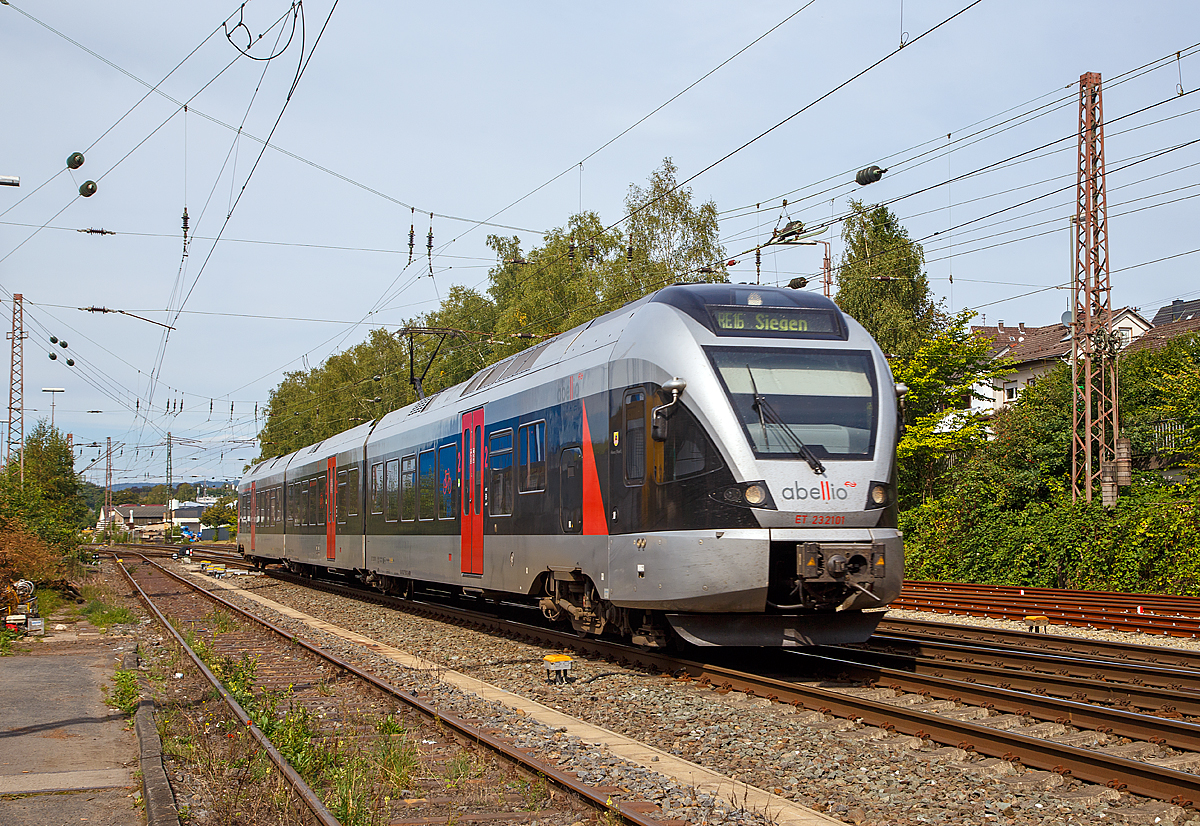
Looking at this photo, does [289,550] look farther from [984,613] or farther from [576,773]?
[576,773]

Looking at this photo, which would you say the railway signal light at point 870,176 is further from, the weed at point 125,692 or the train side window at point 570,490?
the weed at point 125,692

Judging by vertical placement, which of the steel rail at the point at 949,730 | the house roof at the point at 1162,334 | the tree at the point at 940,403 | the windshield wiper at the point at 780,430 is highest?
the house roof at the point at 1162,334

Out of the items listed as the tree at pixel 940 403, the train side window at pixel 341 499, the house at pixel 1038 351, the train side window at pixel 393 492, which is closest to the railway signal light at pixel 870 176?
the train side window at pixel 393 492

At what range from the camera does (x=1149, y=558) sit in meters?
19.6

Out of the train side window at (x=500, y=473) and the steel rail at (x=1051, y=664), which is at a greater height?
the train side window at (x=500, y=473)

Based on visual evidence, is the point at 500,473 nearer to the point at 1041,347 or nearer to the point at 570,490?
the point at 570,490

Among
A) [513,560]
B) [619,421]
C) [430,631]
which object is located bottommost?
[430,631]

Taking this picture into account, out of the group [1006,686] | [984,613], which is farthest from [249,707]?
[984,613]

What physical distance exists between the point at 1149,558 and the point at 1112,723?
13.9 meters

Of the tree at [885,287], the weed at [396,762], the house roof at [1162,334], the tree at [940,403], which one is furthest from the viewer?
the house roof at [1162,334]

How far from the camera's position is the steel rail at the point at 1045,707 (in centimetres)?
687

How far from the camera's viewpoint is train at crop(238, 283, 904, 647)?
9625 millimetres

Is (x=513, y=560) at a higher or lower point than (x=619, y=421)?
lower

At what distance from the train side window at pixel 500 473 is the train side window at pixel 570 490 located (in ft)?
5.73
